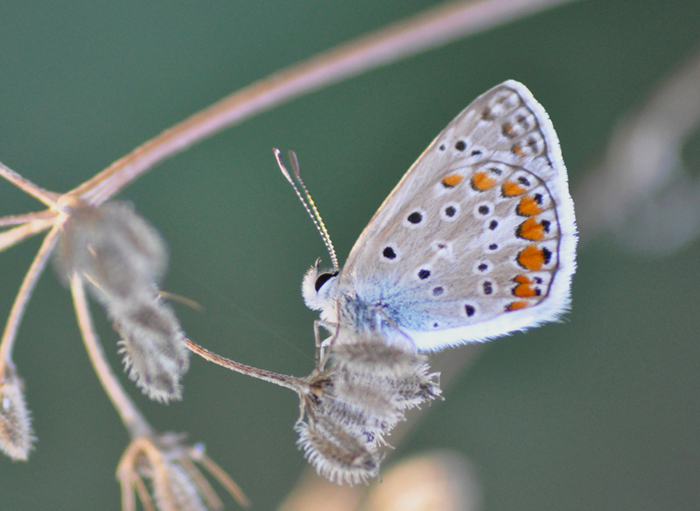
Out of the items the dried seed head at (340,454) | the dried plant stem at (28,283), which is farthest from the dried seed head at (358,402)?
the dried plant stem at (28,283)

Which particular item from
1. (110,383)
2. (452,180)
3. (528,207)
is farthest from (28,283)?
(528,207)

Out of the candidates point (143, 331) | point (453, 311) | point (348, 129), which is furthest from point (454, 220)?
point (348, 129)

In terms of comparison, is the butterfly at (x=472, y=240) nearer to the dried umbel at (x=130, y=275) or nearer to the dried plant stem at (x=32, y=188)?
the dried umbel at (x=130, y=275)

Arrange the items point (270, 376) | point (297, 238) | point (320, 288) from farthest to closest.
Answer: point (297, 238) → point (320, 288) → point (270, 376)

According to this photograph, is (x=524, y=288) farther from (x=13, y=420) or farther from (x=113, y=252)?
(x=13, y=420)

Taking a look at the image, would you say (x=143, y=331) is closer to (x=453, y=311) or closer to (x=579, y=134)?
(x=453, y=311)

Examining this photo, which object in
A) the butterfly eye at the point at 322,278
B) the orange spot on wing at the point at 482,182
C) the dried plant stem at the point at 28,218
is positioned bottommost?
the orange spot on wing at the point at 482,182
